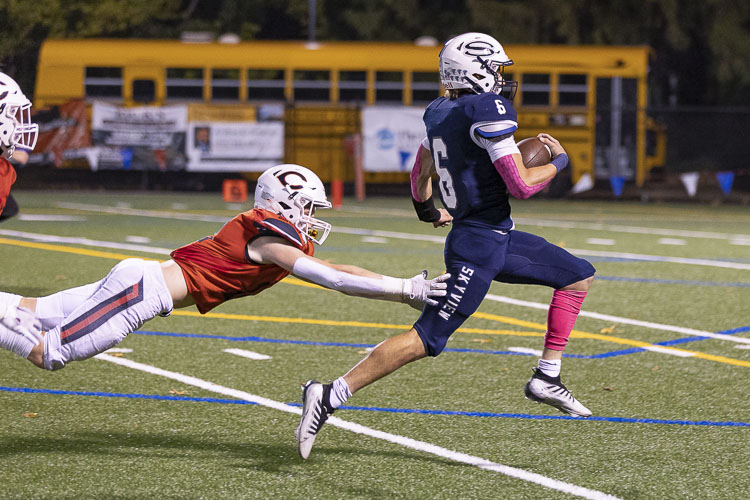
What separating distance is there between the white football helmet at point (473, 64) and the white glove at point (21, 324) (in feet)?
6.89

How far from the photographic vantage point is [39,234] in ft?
49.1

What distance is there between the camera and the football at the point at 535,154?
5.65 metres

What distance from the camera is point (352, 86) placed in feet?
78.8

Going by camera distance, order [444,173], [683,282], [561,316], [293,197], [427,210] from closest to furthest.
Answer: [293,197]
[444,173]
[561,316]
[427,210]
[683,282]

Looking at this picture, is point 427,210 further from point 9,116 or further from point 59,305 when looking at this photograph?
point 9,116

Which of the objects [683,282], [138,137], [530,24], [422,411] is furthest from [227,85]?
[422,411]

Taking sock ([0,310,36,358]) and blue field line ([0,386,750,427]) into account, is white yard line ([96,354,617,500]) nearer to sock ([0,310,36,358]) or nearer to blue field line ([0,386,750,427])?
blue field line ([0,386,750,427])

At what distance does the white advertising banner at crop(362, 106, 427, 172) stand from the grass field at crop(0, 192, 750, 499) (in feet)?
38.8

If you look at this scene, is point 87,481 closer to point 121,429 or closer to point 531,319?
point 121,429

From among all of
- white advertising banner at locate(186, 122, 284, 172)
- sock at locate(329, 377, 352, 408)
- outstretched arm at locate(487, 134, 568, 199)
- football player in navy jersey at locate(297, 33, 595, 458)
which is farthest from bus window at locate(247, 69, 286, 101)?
sock at locate(329, 377, 352, 408)

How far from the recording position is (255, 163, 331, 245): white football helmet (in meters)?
5.31

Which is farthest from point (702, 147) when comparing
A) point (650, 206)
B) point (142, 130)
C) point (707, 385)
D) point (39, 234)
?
point (707, 385)

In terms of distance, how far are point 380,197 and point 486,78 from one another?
18.8 meters

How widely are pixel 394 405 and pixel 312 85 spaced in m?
18.4
